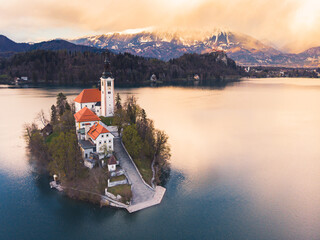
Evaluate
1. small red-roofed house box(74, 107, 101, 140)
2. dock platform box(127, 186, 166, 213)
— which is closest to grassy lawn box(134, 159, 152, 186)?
dock platform box(127, 186, 166, 213)

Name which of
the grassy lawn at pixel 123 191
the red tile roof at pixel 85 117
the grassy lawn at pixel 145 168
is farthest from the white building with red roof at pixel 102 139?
the grassy lawn at pixel 123 191

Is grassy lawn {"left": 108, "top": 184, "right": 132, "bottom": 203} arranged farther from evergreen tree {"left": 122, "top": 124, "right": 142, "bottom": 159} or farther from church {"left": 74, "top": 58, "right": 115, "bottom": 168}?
evergreen tree {"left": 122, "top": 124, "right": 142, "bottom": 159}

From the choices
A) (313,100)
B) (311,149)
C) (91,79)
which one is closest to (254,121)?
(311,149)

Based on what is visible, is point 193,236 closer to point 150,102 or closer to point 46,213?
point 46,213

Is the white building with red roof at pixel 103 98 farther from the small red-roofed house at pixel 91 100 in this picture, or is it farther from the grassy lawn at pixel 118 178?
the grassy lawn at pixel 118 178

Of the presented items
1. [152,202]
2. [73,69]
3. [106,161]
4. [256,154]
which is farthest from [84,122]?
[73,69]

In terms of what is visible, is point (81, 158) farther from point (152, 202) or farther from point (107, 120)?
point (107, 120)
